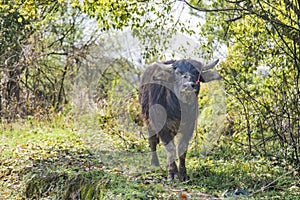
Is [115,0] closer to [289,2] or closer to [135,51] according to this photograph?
[289,2]

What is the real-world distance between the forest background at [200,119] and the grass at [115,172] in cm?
2

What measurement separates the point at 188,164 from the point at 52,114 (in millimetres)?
4650

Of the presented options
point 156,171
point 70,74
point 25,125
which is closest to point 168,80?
point 156,171

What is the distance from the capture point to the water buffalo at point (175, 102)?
6.61 metres

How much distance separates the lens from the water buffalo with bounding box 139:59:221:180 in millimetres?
6605

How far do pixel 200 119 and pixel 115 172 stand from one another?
3462mm

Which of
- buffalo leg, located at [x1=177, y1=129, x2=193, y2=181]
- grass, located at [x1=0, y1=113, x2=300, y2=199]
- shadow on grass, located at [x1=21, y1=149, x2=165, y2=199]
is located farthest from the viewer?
buffalo leg, located at [x1=177, y1=129, x2=193, y2=181]

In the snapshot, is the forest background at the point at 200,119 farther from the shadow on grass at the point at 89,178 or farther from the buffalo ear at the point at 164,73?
the buffalo ear at the point at 164,73

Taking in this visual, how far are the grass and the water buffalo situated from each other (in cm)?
38

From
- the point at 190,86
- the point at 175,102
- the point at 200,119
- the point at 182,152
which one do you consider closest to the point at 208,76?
the point at 175,102

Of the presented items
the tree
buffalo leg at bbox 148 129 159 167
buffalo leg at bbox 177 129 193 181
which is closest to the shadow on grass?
buffalo leg at bbox 148 129 159 167

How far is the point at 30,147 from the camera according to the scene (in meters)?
8.49

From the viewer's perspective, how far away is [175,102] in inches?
270

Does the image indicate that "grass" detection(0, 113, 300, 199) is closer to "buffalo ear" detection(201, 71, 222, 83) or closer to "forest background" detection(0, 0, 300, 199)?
"forest background" detection(0, 0, 300, 199)
